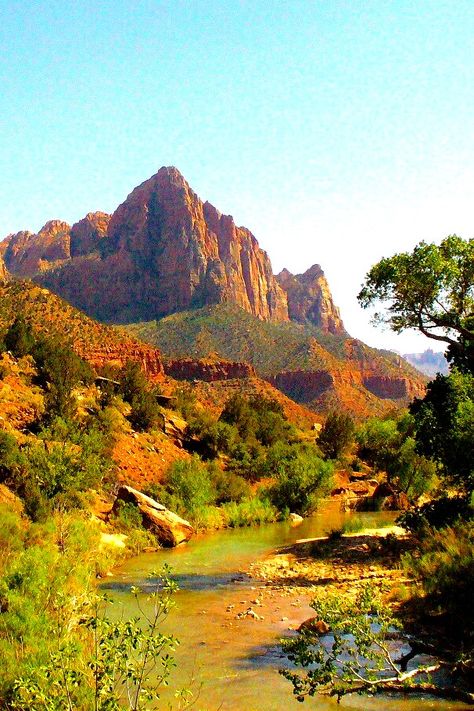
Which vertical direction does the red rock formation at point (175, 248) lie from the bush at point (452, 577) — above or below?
above

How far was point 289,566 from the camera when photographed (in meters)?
20.2

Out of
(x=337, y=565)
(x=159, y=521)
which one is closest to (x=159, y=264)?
(x=159, y=521)

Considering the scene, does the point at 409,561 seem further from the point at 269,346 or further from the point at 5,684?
the point at 269,346

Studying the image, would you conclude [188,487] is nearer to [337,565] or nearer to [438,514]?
[337,565]

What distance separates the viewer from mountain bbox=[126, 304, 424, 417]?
114312 millimetres

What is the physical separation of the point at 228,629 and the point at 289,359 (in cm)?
10755

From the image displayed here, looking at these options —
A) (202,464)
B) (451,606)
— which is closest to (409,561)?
(451,606)

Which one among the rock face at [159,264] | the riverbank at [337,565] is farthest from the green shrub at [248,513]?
the rock face at [159,264]

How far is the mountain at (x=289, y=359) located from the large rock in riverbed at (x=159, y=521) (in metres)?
70.8

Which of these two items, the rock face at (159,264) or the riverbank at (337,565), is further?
the rock face at (159,264)

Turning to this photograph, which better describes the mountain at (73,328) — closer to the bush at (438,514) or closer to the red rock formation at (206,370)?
the red rock formation at (206,370)

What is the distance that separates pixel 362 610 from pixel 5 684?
4.67 metres

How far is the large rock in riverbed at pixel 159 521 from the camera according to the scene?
26.5 m

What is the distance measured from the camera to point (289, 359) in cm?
11975
